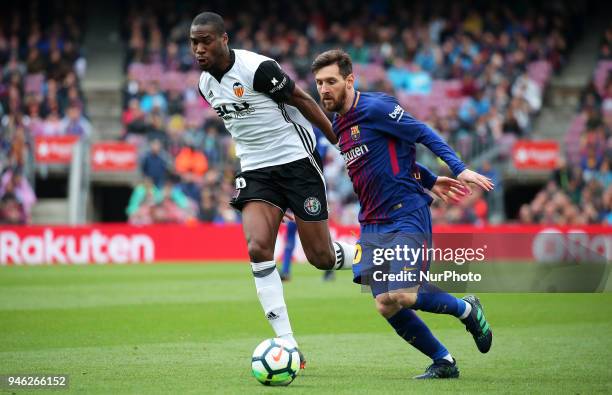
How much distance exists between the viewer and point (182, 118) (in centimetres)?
2508

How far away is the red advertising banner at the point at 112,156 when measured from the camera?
23656 millimetres

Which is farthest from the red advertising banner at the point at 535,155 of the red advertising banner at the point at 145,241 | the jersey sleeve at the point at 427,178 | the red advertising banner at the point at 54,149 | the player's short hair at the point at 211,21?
the player's short hair at the point at 211,21

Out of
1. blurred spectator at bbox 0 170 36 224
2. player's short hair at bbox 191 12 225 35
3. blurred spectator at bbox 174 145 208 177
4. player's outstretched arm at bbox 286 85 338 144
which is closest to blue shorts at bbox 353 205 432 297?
player's outstretched arm at bbox 286 85 338 144

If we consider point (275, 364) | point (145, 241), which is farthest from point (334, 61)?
point (145, 241)

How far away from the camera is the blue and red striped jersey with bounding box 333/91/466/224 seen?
23.3 feet

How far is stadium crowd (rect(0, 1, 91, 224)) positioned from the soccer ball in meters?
16.2

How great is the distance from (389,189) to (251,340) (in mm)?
2871

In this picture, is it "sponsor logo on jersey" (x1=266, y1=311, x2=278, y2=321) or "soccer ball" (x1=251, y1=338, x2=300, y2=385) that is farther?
"sponsor logo on jersey" (x1=266, y1=311, x2=278, y2=321)

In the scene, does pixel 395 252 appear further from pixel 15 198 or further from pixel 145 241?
pixel 15 198

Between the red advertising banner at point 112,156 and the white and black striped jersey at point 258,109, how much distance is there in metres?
15.9

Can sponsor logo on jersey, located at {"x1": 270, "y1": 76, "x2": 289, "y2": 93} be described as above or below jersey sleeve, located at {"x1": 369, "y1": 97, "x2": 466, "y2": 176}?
above

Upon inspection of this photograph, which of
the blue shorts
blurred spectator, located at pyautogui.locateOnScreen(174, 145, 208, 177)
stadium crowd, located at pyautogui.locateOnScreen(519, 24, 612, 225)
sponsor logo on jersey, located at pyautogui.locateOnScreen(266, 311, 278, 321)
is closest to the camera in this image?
the blue shorts

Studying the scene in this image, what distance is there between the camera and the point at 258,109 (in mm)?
7891

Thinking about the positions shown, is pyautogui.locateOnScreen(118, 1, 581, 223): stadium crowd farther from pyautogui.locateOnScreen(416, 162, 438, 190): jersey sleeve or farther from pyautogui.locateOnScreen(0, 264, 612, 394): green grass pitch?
pyautogui.locateOnScreen(416, 162, 438, 190): jersey sleeve
